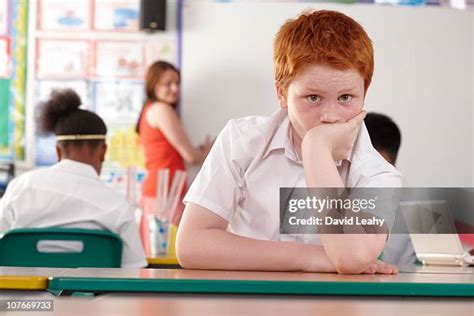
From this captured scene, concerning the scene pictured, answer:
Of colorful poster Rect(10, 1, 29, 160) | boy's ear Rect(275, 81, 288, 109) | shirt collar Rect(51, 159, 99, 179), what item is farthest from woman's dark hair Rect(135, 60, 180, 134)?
boy's ear Rect(275, 81, 288, 109)

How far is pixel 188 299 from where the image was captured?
97cm

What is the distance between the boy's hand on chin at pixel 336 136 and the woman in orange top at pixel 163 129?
2077 millimetres

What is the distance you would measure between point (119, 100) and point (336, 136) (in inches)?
95.3

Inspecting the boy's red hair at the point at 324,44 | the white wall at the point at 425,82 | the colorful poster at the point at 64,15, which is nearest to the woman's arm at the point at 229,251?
the boy's red hair at the point at 324,44

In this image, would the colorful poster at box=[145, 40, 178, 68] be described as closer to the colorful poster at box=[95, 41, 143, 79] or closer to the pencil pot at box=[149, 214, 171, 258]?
the colorful poster at box=[95, 41, 143, 79]

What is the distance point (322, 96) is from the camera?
144 cm

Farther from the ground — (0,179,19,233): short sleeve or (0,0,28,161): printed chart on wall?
(0,0,28,161): printed chart on wall

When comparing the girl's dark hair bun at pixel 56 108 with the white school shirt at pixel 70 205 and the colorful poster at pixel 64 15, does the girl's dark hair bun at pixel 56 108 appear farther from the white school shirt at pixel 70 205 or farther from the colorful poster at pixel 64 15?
the colorful poster at pixel 64 15

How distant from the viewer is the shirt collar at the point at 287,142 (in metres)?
1.46

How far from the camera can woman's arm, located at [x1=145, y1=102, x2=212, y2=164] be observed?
349cm

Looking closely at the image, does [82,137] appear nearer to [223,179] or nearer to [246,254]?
[223,179]

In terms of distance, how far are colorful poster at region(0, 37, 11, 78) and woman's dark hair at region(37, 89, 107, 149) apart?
1.14 metres

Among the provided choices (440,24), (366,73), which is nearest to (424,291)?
(366,73)

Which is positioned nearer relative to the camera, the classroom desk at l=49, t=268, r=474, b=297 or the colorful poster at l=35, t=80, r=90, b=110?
the classroom desk at l=49, t=268, r=474, b=297
